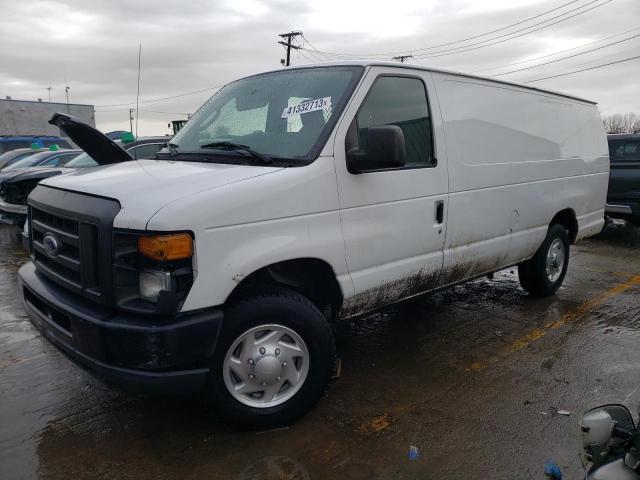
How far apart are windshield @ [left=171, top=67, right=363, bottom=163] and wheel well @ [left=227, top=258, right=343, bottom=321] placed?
25.7 inches

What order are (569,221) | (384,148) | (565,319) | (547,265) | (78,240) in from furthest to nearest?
(569,221) < (547,265) < (565,319) < (384,148) < (78,240)

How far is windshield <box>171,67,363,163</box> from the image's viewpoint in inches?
131

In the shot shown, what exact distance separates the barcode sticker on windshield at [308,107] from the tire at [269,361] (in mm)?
1192

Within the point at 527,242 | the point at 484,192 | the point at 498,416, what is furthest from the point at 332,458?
the point at 527,242

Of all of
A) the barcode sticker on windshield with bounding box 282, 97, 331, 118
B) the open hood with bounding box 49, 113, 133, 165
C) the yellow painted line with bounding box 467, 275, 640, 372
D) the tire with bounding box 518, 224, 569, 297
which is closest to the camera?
the barcode sticker on windshield with bounding box 282, 97, 331, 118

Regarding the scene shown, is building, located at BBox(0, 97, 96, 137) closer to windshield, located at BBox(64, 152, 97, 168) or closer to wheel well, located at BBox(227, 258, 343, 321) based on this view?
windshield, located at BBox(64, 152, 97, 168)

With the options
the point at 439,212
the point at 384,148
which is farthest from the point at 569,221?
the point at 384,148

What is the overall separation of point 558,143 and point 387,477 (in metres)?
4.17

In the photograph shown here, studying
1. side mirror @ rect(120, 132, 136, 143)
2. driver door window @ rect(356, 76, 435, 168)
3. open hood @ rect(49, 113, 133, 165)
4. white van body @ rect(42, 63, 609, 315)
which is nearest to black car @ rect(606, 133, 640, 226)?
white van body @ rect(42, 63, 609, 315)

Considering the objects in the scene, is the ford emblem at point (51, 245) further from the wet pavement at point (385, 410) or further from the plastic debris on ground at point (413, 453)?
the plastic debris on ground at point (413, 453)

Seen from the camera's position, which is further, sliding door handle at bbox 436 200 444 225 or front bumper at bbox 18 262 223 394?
sliding door handle at bbox 436 200 444 225

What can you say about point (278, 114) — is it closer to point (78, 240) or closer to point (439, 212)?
point (439, 212)

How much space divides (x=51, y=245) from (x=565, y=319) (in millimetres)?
4477

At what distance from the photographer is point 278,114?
360cm
